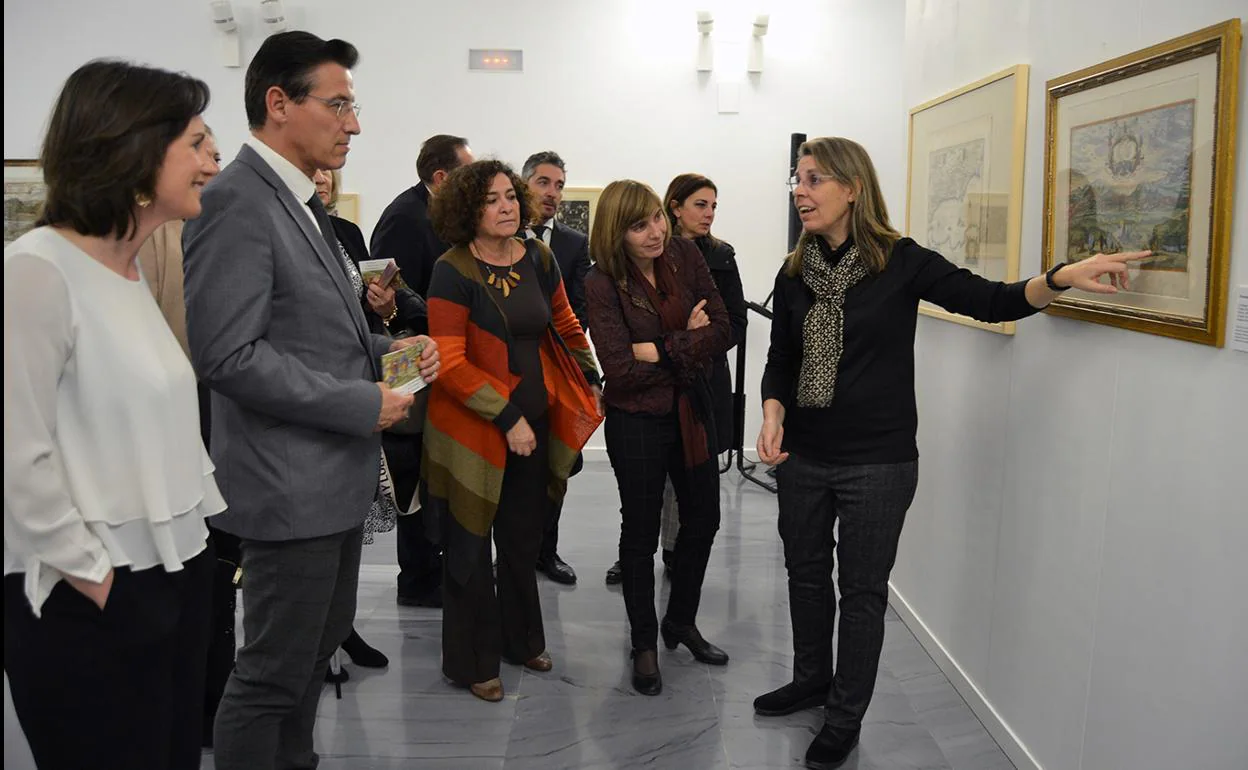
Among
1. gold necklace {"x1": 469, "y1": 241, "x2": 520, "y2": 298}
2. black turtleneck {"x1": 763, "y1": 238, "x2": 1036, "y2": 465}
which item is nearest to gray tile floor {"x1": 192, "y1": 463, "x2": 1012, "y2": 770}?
black turtleneck {"x1": 763, "y1": 238, "x2": 1036, "y2": 465}

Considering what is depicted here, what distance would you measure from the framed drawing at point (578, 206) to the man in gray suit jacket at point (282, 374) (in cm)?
508

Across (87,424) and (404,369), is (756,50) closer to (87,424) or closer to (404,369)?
(404,369)

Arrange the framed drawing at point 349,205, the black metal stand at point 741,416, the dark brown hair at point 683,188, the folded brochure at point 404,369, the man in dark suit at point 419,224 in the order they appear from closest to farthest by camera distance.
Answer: the folded brochure at point 404,369 → the man in dark suit at point 419,224 → the dark brown hair at point 683,188 → the black metal stand at point 741,416 → the framed drawing at point 349,205

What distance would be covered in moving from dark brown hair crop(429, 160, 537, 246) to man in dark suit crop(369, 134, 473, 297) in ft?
2.44

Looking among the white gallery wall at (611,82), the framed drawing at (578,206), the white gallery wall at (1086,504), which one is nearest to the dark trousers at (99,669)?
the white gallery wall at (1086,504)

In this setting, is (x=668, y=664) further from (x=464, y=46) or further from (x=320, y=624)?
(x=464, y=46)

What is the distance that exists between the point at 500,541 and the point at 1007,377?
1851mm

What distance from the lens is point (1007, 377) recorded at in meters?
3.09

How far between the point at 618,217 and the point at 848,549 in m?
1.35

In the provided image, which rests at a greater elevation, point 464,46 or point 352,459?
point 464,46

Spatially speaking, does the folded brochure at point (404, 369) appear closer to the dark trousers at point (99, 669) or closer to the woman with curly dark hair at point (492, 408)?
the dark trousers at point (99, 669)

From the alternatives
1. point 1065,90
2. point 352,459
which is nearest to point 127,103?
point 352,459

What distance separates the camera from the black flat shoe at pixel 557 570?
463cm

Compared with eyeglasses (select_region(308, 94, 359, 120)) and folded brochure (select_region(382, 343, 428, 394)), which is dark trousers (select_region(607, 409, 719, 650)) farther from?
eyeglasses (select_region(308, 94, 359, 120))
